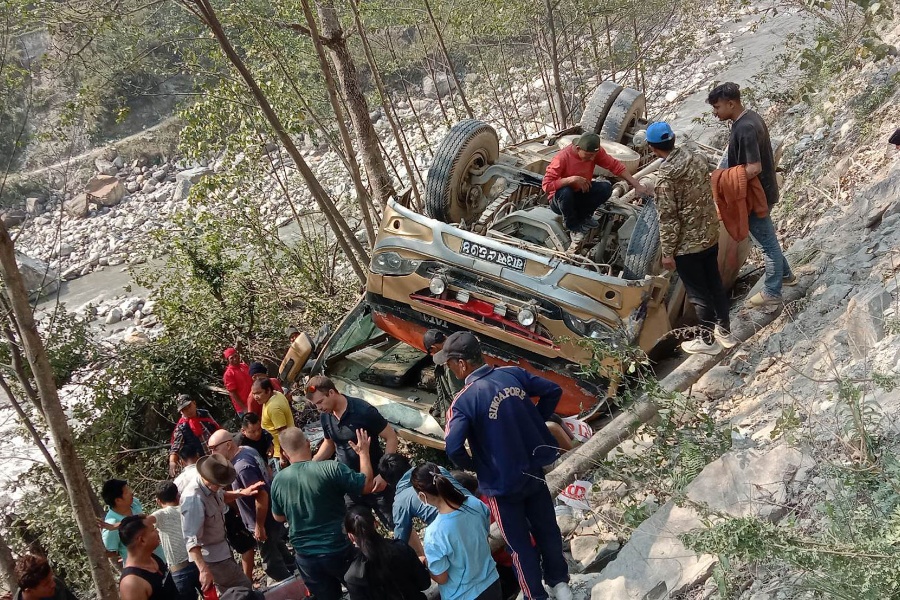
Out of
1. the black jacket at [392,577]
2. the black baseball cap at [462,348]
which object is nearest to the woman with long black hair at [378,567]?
the black jacket at [392,577]

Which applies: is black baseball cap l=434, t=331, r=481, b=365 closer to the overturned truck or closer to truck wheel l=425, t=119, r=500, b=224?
the overturned truck

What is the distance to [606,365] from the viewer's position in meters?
5.36

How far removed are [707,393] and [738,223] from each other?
3.81 feet

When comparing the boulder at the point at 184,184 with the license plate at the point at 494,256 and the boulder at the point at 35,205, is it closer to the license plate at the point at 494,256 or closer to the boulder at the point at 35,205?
the boulder at the point at 35,205

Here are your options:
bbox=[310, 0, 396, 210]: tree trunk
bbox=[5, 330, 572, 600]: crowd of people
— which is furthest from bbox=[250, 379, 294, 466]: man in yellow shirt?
bbox=[310, 0, 396, 210]: tree trunk

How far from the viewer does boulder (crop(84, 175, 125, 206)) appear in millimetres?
27156

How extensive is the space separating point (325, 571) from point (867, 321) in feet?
10.8

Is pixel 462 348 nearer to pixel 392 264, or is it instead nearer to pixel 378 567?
pixel 378 567

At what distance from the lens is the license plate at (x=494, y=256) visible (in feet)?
19.4

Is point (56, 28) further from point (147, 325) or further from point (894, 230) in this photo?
point (147, 325)

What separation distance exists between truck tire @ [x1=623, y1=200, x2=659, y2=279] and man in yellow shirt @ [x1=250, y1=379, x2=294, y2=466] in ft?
9.54

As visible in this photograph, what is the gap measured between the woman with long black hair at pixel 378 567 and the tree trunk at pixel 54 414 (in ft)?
3.79

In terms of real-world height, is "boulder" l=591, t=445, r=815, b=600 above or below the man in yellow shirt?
below

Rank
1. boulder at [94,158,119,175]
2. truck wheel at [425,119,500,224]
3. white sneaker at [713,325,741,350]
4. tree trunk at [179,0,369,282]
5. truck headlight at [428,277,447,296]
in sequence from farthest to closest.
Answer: boulder at [94,158,119,175]
tree trunk at [179,0,369,282]
truck wheel at [425,119,500,224]
truck headlight at [428,277,447,296]
white sneaker at [713,325,741,350]
